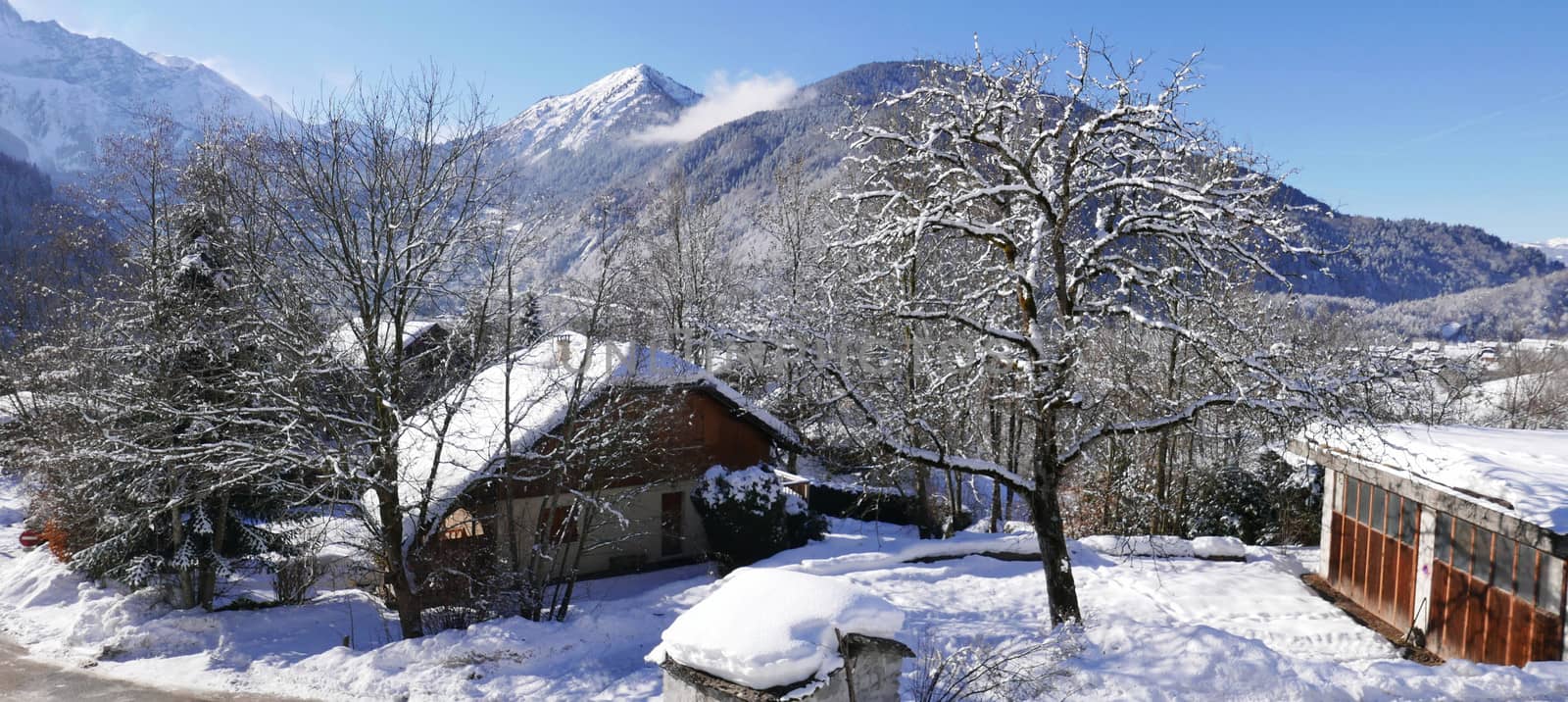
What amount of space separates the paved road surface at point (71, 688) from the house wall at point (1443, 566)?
1440 centimetres

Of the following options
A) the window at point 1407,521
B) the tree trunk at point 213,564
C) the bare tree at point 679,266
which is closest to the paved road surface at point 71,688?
the tree trunk at point 213,564

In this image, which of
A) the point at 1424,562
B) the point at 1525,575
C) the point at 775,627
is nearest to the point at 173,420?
the point at 775,627

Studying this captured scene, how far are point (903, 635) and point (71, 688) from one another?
10.2 metres

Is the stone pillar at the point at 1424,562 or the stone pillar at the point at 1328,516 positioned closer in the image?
the stone pillar at the point at 1424,562

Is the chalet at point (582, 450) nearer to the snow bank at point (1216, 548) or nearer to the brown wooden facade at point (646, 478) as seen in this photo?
the brown wooden facade at point (646, 478)

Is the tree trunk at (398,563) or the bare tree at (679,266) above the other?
the bare tree at (679,266)

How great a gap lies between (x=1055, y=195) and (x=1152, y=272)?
135 cm

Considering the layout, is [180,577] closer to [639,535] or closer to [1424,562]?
[639,535]

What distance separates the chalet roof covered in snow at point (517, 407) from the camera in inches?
458

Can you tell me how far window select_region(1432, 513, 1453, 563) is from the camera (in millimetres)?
11078

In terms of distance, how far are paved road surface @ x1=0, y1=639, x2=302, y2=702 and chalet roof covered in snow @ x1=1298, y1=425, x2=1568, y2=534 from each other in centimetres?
Answer: 1289

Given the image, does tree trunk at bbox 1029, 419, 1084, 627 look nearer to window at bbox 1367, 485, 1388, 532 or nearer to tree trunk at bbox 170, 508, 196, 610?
window at bbox 1367, 485, 1388, 532

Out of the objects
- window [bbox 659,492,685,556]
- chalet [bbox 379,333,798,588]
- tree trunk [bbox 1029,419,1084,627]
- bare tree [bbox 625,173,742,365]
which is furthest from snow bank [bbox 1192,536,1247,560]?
bare tree [bbox 625,173,742,365]

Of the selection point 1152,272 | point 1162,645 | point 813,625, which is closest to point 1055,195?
point 1152,272
